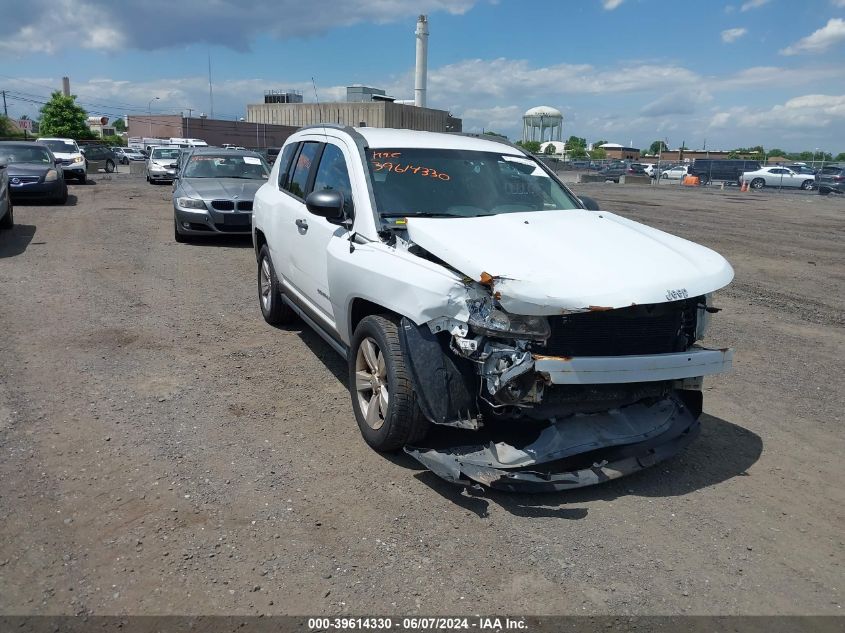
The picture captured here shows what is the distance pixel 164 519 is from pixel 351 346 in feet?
4.98

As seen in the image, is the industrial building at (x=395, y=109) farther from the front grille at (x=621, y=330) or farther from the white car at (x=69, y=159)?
the front grille at (x=621, y=330)

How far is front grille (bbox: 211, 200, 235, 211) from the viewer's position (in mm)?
11445

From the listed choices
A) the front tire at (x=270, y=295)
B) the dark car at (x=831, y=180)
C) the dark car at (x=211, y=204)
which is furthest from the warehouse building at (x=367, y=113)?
the front tire at (x=270, y=295)

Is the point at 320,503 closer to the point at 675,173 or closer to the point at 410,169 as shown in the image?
the point at 410,169

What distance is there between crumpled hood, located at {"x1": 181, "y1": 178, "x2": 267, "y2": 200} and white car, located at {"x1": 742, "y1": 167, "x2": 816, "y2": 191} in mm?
37385

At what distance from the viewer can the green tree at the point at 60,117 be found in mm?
66812

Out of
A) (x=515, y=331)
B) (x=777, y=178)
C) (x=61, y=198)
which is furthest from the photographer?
(x=777, y=178)

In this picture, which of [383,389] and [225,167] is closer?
[383,389]

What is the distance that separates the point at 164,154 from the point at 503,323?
2741 centimetres

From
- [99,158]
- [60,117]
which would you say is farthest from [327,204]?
[60,117]

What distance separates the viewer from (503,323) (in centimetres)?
352

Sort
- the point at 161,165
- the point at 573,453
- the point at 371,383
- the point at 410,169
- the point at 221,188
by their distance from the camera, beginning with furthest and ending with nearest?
the point at 161,165, the point at 221,188, the point at 410,169, the point at 371,383, the point at 573,453

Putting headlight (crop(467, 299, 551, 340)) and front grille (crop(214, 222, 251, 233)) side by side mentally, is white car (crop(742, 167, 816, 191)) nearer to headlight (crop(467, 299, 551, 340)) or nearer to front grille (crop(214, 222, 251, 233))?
front grille (crop(214, 222, 251, 233))

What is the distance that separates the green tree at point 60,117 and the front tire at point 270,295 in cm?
6949
